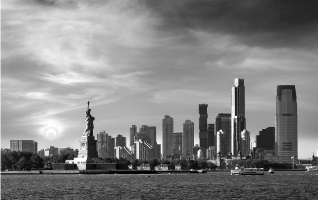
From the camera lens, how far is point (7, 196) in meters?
117

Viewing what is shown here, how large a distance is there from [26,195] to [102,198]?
15716 mm

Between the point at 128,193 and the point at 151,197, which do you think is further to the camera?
the point at 128,193

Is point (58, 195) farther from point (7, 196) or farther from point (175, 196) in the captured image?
point (175, 196)

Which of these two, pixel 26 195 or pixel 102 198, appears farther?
pixel 26 195

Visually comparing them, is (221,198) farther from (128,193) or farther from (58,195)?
(58,195)

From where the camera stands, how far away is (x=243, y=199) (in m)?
112

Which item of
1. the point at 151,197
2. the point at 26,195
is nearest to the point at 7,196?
the point at 26,195

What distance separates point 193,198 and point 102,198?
48.0 feet

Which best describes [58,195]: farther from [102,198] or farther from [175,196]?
[175,196]

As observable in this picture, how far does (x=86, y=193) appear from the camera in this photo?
407ft

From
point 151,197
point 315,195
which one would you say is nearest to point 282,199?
point 315,195

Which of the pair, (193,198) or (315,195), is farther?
(315,195)

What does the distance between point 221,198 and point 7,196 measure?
1390 inches

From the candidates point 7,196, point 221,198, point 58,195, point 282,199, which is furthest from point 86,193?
point 282,199
